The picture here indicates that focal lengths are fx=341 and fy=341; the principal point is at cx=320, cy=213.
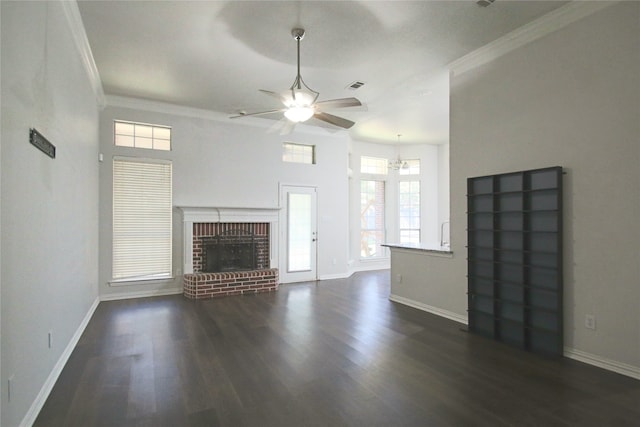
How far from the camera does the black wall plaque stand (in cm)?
221

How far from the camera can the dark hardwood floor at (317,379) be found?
7.42ft

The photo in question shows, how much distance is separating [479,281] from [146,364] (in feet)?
11.9

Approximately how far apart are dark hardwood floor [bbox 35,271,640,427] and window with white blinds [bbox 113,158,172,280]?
4.36 feet

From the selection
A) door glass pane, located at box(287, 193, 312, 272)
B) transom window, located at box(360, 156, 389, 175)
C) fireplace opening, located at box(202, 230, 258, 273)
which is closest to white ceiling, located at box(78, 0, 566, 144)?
door glass pane, located at box(287, 193, 312, 272)

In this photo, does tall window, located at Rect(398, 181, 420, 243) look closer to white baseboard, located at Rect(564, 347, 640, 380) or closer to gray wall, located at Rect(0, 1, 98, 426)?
white baseboard, located at Rect(564, 347, 640, 380)

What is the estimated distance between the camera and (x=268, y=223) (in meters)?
6.71

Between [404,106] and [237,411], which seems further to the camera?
[404,106]

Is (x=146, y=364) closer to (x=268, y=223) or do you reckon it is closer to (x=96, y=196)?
(x=96, y=196)

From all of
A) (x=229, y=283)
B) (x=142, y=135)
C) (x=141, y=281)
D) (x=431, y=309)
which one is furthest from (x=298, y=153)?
(x=431, y=309)

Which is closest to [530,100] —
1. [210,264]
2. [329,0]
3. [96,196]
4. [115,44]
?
[329,0]

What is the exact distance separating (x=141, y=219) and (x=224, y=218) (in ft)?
4.41

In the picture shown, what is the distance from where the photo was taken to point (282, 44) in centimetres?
383

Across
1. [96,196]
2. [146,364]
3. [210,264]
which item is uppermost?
[96,196]

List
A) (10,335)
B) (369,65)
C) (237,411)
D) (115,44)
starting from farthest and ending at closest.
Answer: (369,65)
(115,44)
(237,411)
(10,335)
